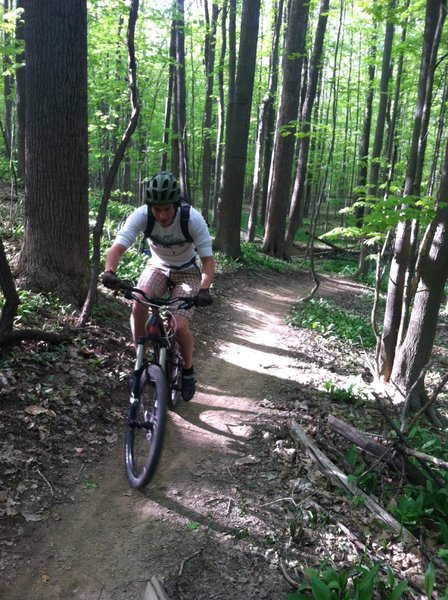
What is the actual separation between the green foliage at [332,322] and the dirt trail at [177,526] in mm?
4277

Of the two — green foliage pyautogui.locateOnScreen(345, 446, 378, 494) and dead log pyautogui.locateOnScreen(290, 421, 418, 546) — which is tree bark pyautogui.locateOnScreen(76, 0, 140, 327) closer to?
dead log pyautogui.locateOnScreen(290, 421, 418, 546)

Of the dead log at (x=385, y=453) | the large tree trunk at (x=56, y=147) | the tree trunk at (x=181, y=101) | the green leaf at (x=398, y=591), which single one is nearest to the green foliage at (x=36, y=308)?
the large tree trunk at (x=56, y=147)

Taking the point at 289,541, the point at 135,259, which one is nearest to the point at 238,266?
the point at 135,259

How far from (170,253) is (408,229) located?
3.70m


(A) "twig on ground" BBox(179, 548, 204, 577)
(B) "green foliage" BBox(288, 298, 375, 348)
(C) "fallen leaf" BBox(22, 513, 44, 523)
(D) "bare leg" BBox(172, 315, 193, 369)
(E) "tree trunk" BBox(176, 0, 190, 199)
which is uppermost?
(E) "tree trunk" BBox(176, 0, 190, 199)

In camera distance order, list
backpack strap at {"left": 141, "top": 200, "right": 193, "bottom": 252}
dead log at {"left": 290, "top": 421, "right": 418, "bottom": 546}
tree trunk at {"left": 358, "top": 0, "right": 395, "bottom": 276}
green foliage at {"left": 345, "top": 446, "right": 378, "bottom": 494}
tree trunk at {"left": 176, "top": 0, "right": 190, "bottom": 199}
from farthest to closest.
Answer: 1. tree trunk at {"left": 358, "top": 0, "right": 395, "bottom": 276}
2. tree trunk at {"left": 176, "top": 0, "right": 190, "bottom": 199}
3. backpack strap at {"left": 141, "top": 200, "right": 193, "bottom": 252}
4. green foliage at {"left": 345, "top": 446, "right": 378, "bottom": 494}
5. dead log at {"left": 290, "top": 421, "right": 418, "bottom": 546}

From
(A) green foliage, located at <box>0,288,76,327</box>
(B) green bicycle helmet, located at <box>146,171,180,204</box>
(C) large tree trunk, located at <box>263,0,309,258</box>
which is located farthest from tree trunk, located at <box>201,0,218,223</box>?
(B) green bicycle helmet, located at <box>146,171,180,204</box>

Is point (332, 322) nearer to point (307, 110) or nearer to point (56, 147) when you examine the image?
point (56, 147)

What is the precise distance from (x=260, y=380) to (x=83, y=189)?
148 inches

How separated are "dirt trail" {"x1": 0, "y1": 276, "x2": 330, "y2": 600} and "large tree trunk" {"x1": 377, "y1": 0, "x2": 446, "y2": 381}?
7.97ft

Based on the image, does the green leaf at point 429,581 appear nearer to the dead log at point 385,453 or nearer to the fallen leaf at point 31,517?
the dead log at point 385,453

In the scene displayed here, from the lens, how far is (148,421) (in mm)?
3732

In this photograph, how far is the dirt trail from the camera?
2.89 m

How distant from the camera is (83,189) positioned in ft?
21.0
